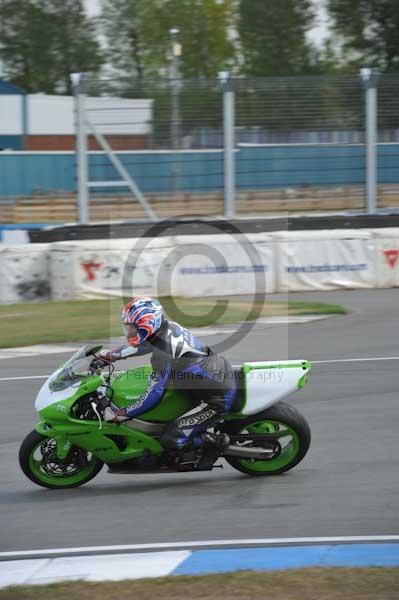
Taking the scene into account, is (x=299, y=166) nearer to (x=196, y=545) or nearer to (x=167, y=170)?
(x=167, y=170)

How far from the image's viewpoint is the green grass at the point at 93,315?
14.4m

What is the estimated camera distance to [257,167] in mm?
19203

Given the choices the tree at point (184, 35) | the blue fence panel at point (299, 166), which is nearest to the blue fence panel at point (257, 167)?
the blue fence panel at point (299, 166)

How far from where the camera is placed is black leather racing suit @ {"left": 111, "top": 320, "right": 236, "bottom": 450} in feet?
24.3

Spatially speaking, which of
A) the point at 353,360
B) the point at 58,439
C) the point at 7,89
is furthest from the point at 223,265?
the point at 7,89

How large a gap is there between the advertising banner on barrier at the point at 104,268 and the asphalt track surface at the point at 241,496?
21.1 feet

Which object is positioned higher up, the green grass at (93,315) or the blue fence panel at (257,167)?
the blue fence panel at (257,167)

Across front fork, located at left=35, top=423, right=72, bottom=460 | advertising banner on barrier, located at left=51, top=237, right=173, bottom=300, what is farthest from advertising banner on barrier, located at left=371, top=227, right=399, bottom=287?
front fork, located at left=35, top=423, right=72, bottom=460

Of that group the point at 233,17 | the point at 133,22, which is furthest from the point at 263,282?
the point at 133,22

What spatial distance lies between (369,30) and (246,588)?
168 feet

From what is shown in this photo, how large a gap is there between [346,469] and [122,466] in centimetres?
173

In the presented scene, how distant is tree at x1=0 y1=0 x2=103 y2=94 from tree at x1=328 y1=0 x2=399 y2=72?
18111 mm

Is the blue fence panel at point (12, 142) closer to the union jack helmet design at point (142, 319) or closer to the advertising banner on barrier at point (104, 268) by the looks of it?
the advertising banner on barrier at point (104, 268)

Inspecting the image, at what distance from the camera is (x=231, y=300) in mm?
17094
